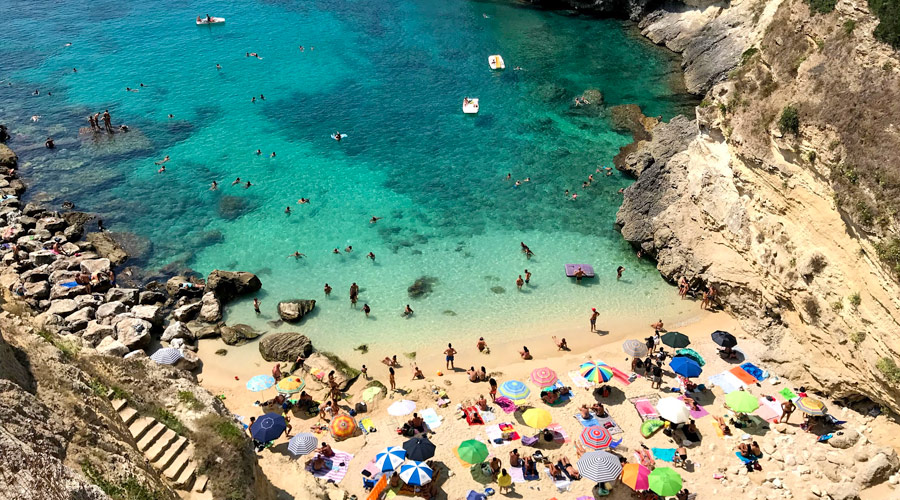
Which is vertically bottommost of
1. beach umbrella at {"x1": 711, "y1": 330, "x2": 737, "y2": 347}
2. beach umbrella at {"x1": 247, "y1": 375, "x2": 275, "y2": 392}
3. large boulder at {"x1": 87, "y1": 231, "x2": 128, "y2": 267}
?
large boulder at {"x1": 87, "y1": 231, "x2": 128, "y2": 267}

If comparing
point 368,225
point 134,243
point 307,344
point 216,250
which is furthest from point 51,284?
point 368,225

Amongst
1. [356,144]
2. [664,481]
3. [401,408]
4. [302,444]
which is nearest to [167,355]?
[302,444]

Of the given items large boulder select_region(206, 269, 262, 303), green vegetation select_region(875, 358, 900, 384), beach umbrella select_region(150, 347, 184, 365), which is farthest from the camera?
large boulder select_region(206, 269, 262, 303)

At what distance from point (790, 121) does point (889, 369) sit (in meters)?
10.1

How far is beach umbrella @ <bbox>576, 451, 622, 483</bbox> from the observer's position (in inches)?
776

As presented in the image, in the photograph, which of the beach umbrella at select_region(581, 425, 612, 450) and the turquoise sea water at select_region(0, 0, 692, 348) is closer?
the beach umbrella at select_region(581, 425, 612, 450)

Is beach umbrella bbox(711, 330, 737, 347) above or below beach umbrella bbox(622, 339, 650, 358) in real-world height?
above

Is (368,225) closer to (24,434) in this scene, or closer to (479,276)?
(479,276)

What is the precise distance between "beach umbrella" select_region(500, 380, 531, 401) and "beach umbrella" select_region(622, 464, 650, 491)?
15.9 feet

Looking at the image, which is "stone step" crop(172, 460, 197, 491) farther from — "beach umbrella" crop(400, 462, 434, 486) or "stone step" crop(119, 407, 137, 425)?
"beach umbrella" crop(400, 462, 434, 486)

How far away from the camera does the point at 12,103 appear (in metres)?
49.6

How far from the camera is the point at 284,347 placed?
89.1ft

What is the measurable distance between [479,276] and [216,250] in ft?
49.0

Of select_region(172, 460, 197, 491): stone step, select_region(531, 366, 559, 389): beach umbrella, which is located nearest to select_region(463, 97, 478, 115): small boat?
select_region(531, 366, 559, 389): beach umbrella
